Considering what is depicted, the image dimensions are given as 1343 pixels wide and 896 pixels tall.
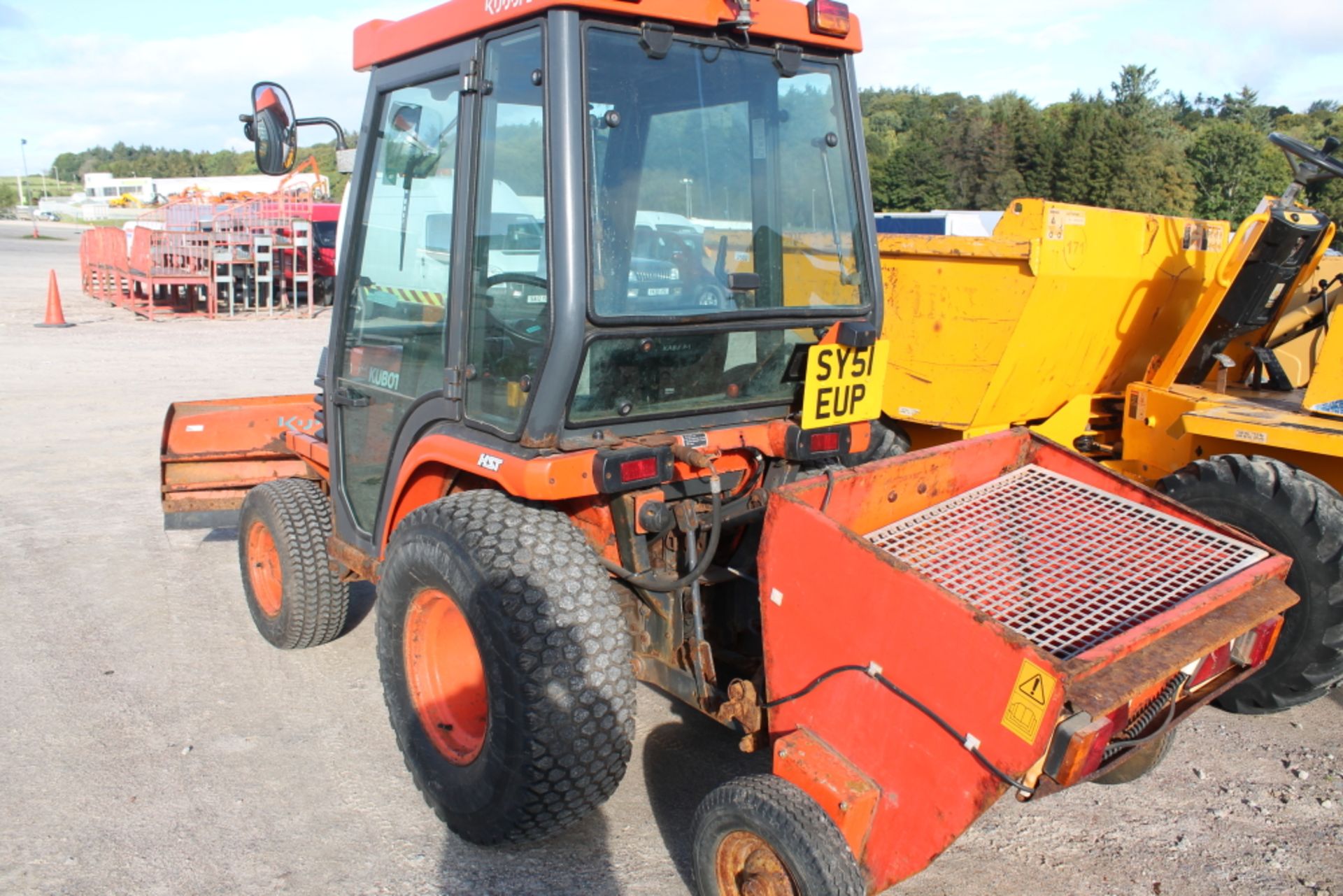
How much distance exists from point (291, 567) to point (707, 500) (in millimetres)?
1981

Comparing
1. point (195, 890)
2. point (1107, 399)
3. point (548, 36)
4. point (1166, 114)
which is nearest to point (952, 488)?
point (548, 36)

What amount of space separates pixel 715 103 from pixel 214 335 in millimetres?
13296

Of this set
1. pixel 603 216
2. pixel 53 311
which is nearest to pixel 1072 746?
pixel 603 216

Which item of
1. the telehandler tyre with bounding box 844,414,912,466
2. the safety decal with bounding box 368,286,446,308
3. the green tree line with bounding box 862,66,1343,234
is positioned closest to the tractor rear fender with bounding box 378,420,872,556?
the safety decal with bounding box 368,286,446,308

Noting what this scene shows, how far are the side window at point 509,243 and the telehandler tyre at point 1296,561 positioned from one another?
295 cm

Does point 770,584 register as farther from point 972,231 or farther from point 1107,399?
point 972,231

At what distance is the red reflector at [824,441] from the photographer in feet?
10.6

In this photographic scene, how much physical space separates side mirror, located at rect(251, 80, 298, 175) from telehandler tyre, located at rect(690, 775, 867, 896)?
2.53m

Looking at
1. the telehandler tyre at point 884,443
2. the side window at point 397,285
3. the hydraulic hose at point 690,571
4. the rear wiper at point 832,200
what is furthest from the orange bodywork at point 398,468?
the telehandler tyre at point 884,443

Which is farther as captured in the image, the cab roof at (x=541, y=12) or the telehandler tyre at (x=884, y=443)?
the telehandler tyre at (x=884, y=443)

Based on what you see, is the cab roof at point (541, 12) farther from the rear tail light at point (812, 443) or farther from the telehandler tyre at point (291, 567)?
the telehandler tyre at point (291, 567)

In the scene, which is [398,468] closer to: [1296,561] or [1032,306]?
[1032,306]

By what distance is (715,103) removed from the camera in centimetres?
307

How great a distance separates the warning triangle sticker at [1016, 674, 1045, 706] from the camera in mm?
2117
